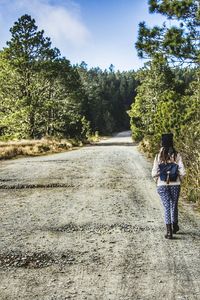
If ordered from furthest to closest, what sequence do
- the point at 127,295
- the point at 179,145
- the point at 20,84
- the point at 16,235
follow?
the point at 20,84 → the point at 179,145 → the point at 16,235 → the point at 127,295

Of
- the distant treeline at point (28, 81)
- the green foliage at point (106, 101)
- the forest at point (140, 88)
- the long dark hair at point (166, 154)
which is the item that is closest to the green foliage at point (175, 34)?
the forest at point (140, 88)

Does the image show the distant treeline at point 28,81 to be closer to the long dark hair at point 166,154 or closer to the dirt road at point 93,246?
the dirt road at point 93,246

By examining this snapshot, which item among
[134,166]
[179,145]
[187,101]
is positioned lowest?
[134,166]

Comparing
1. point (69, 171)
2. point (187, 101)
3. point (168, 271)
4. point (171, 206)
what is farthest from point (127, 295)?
point (187, 101)

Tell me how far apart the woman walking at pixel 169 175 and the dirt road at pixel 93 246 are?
0.41m

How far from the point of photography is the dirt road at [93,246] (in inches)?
212

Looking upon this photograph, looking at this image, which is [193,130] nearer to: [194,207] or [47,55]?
[194,207]

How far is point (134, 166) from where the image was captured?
64.2 ft

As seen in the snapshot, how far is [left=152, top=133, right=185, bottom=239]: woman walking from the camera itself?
306 inches

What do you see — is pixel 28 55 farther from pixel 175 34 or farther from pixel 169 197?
pixel 169 197

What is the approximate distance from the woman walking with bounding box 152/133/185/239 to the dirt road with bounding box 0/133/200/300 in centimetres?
41

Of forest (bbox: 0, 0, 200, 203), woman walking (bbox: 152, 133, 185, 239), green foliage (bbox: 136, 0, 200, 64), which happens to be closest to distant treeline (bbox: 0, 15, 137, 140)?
forest (bbox: 0, 0, 200, 203)

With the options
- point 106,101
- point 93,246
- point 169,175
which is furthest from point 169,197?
point 106,101

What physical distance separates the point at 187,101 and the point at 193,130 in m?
6.28
